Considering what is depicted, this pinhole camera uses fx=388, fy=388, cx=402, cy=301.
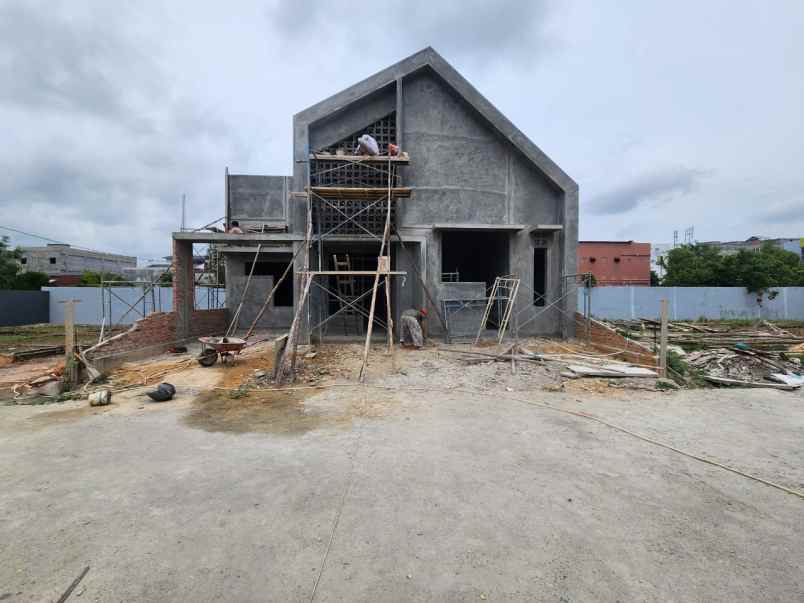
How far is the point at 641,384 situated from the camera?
8711 millimetres

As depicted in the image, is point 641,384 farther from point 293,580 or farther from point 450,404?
point 293,580

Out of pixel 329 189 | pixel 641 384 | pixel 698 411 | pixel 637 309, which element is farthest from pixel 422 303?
pixel 637 309

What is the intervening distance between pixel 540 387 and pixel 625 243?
3598cm

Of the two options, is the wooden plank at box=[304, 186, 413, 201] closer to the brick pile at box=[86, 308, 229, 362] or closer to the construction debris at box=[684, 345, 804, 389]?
the brick pile at box=[86, 308, 229, 362]

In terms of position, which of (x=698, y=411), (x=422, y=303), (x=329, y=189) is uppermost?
(x=329, y=189)

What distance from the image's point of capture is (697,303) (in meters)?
25.4

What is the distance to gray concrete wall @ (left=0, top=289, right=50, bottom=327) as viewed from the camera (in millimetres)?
22375

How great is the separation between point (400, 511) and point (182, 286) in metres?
12.4

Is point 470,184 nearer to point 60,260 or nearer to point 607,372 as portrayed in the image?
point 607,372

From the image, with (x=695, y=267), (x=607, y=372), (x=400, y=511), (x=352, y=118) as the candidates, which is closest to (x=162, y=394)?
(x=400, y=511)

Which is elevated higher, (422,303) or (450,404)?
(422,303)

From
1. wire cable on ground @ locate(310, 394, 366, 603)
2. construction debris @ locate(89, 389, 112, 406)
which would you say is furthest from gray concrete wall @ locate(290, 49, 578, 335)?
wire cable on ground @ locate(310, 394, 366, 603)

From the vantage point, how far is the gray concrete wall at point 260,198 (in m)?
20.4

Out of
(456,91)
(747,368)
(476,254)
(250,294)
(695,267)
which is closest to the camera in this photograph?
(747,368)
